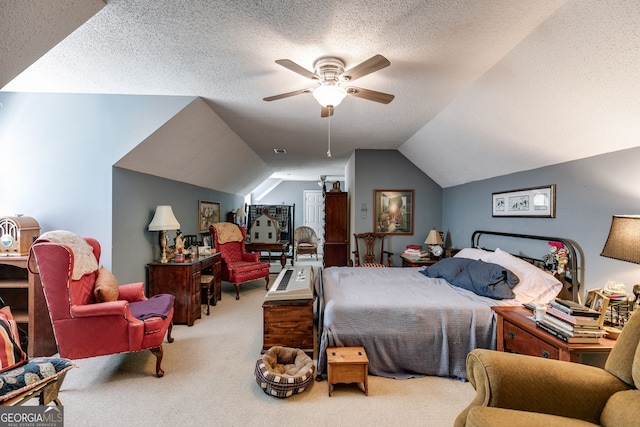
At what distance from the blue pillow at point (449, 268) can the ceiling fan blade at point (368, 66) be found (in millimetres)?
2230

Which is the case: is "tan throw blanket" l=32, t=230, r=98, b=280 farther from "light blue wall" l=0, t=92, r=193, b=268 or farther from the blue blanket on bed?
the blue blanket on bed

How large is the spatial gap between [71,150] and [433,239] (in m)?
4.99

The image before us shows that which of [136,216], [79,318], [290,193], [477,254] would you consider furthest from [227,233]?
[290,193]

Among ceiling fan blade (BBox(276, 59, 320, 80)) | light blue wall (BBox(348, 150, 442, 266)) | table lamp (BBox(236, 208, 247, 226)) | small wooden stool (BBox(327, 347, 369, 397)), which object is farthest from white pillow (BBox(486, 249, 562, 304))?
table lamp (BBox(236, 208, 247, 226))

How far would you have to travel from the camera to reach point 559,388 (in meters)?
1.29

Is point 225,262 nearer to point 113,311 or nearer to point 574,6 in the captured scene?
point 113,311

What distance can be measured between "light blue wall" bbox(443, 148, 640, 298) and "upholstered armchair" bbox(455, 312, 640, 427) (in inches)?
43.9

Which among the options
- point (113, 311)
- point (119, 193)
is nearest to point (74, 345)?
point (113, 311)

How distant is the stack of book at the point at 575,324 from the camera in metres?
1.69

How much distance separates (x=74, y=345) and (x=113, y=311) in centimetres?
41

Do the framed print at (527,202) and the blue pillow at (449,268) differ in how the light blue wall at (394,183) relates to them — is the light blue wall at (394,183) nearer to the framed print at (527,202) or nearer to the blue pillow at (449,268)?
the framed print at (527,202)

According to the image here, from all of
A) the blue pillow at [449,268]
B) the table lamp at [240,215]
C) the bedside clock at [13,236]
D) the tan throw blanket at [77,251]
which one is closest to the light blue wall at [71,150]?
the bedside clock at [13,236]

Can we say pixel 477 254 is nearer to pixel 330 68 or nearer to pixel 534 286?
pixel 534 286

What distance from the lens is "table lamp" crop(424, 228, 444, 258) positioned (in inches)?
189
